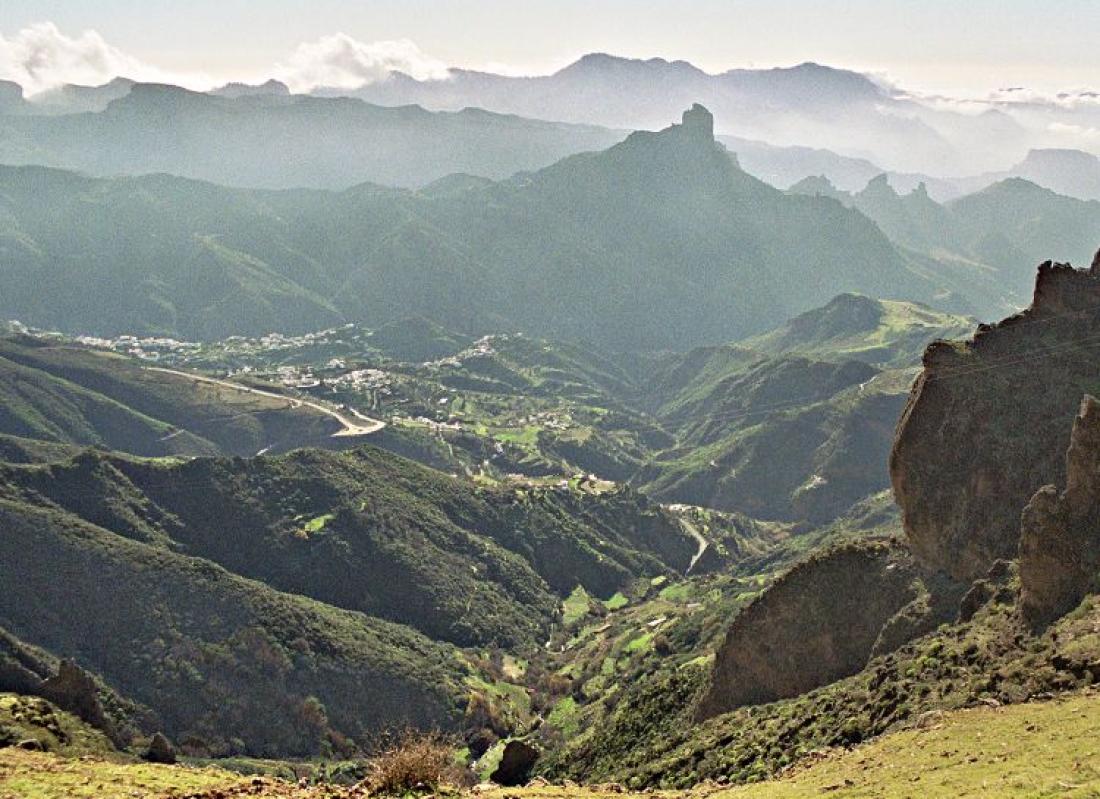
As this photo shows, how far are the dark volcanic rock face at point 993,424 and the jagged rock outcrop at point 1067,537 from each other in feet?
30.2

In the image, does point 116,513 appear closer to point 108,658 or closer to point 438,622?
point 108,658

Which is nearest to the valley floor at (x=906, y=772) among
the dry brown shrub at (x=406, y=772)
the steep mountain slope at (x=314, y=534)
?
the dry brown shrub at (x=406, y=772)

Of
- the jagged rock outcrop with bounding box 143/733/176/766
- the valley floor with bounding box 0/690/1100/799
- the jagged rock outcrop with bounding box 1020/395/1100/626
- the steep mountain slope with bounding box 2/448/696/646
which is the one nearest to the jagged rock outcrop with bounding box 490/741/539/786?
the jagged rock outcrop with bounding box 143/733/176/766

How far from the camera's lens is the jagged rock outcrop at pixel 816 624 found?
197ft

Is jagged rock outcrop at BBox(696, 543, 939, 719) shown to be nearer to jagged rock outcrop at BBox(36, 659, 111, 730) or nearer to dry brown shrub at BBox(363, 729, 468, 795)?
dry brown shrub at BBox(363, 729, 468, 795)

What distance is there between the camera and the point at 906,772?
31500mm

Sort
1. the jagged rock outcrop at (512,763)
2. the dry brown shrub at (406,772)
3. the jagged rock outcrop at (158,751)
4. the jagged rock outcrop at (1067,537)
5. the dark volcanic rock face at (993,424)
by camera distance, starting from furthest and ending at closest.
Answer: the jagged rock outcrop at (512,763) → the dark volcanic rock face at (993,424) → the jagged rock outcrop at (158,751) → the jagged rock outcrop at (1067,537) → the dry brown shrub at (406,772)

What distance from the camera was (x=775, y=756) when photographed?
45.2m

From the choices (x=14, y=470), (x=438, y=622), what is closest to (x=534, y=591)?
(x=438, y=622)

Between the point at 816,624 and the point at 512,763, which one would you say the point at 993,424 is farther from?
the point at 512,763

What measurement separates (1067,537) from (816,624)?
872 inches

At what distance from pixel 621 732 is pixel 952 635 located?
36106 millimetres

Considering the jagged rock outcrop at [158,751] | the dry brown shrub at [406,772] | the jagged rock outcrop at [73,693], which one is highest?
the dry brown shrub at [406,772]

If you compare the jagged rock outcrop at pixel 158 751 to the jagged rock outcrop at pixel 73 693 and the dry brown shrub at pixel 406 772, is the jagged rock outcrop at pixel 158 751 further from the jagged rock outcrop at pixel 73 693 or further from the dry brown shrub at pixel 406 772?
the dry brown shrub at pixel 406 772
